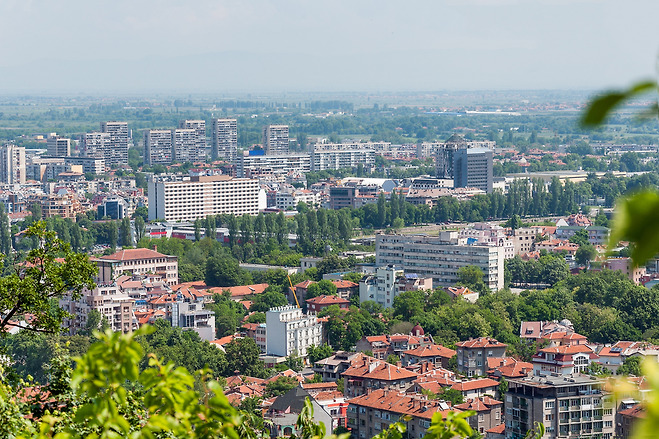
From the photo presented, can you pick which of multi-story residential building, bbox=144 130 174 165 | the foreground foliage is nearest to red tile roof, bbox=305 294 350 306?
the foreground foliage

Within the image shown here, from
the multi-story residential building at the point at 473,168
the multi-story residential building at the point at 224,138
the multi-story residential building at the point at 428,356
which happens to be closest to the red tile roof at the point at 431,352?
the multi-story residential building at the point at 428,356

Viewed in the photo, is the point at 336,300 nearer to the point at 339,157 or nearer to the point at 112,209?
the point at 112,209

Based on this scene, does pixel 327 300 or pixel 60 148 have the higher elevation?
pixel 60 148

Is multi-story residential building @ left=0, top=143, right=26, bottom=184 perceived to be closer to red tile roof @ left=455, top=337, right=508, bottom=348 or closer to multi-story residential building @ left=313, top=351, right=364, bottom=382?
multi-story residential building @ left=313, top=351, right=364, bottom=382

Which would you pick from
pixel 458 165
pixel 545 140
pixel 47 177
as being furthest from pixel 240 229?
pixel 545 140

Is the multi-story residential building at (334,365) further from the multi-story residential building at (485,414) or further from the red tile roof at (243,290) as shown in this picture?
the red tile roof at (243,290)

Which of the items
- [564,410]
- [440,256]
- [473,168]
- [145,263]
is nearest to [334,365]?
[564,410]
